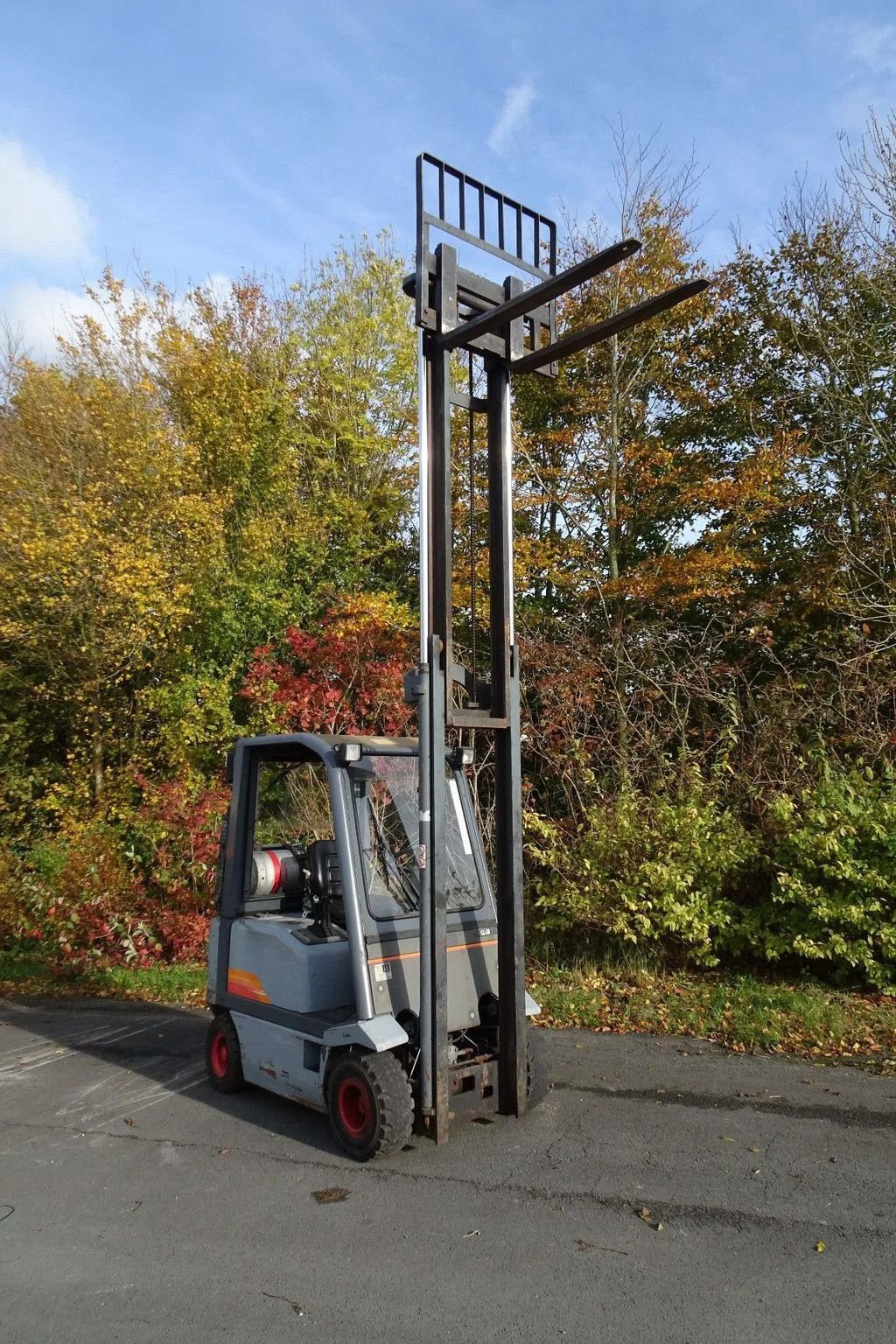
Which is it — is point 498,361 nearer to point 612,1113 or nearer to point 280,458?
point 612,1113

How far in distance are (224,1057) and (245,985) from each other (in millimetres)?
628

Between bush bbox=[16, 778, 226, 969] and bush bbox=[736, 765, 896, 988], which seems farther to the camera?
bush bbox=[16, 778, 226, 969]

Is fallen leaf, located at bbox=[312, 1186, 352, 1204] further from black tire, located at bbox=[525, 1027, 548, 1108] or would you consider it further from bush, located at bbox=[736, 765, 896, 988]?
bush, located at bbox=[736, 765, 896, 988]

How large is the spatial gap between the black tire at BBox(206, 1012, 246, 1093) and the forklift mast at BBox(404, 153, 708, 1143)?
5.49 ft

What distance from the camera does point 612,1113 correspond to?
559 cm

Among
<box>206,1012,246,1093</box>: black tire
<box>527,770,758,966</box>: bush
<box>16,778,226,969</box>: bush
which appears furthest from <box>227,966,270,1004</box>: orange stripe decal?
<box>16,778,226,969</box>: bush

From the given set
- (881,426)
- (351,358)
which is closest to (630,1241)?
(881,426)

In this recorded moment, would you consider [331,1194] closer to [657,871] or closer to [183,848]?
[657,871]

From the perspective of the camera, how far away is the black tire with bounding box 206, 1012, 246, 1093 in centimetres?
617

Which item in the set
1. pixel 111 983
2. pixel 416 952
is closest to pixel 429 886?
pixel 416 952

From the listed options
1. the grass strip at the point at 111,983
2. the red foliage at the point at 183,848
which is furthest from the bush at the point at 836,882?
the red foliage at the point at 183,848

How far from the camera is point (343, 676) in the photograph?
13.4 metres

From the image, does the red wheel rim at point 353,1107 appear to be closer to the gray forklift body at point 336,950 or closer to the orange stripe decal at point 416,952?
the gray forklift body at point 336,950

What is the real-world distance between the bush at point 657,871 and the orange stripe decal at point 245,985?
3.91 metres
